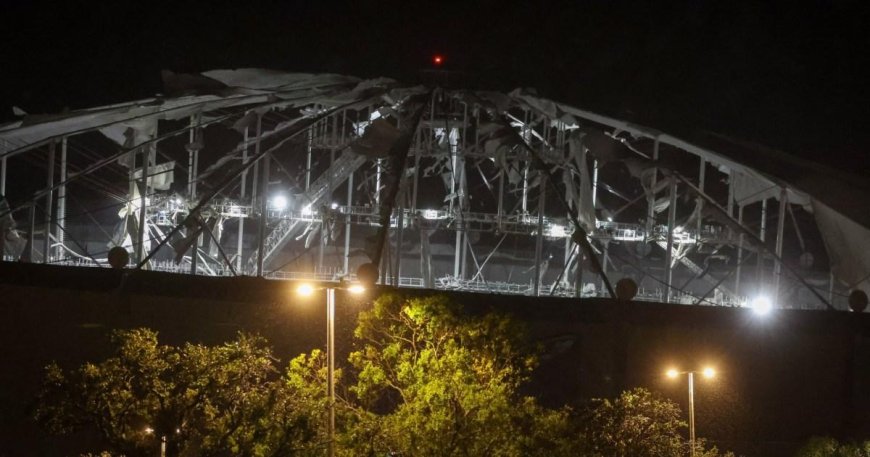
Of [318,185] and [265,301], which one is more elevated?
[318,185]

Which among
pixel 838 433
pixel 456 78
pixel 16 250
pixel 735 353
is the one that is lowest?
pixel 838 433

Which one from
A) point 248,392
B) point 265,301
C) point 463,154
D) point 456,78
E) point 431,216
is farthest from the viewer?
point 431,216

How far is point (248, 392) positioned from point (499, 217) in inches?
628

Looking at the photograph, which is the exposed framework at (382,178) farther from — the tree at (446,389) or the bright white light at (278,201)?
the tree at (446,389)

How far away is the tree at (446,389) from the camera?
41.0 ft

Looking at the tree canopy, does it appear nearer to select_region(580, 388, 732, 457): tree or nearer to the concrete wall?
select_region(580, 388, 732, 457): tree

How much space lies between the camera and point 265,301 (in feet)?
60.0

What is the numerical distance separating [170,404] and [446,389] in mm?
3681

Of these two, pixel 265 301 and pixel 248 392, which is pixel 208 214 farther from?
pixel 248 392

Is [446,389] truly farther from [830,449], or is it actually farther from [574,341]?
[830,449]

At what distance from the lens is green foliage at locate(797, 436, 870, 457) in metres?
16.6

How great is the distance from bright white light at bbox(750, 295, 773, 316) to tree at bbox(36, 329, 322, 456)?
36.3 feet

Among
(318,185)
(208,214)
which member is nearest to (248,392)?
(208,214)

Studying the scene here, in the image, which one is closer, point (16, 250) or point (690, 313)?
point (690, 313)
